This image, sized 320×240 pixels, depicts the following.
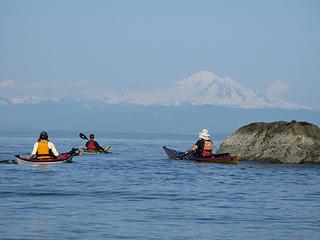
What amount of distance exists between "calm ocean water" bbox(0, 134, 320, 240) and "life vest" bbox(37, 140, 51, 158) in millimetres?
776

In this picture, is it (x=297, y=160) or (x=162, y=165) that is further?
(x=297, y=160)

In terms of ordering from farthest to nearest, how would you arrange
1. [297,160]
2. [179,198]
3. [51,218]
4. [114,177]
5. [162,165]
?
[297,160] < [162,165] < [114,177] < [179,198] < [51,218]

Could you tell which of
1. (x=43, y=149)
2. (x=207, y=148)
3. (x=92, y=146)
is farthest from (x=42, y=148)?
(x=92, y=146)

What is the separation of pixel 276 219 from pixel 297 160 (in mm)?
25856

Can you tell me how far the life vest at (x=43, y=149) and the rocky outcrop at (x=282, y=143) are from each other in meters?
13.3

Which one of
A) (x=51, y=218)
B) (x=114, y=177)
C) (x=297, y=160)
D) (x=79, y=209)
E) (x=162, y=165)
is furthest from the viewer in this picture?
(x=297, y=160)

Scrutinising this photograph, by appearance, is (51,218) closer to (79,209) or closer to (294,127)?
(79,209)

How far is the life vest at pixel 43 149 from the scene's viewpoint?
40.4 meters

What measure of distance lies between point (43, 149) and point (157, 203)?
1544 centimetres

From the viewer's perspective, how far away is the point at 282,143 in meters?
48.6

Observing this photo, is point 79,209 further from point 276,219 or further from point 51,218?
point 276,219

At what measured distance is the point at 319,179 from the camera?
123 ft

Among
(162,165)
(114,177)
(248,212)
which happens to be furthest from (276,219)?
(162,165)

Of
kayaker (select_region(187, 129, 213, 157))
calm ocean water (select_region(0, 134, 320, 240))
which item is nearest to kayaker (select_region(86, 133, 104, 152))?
kayaker (select_region(187, 129, 213, 157))
